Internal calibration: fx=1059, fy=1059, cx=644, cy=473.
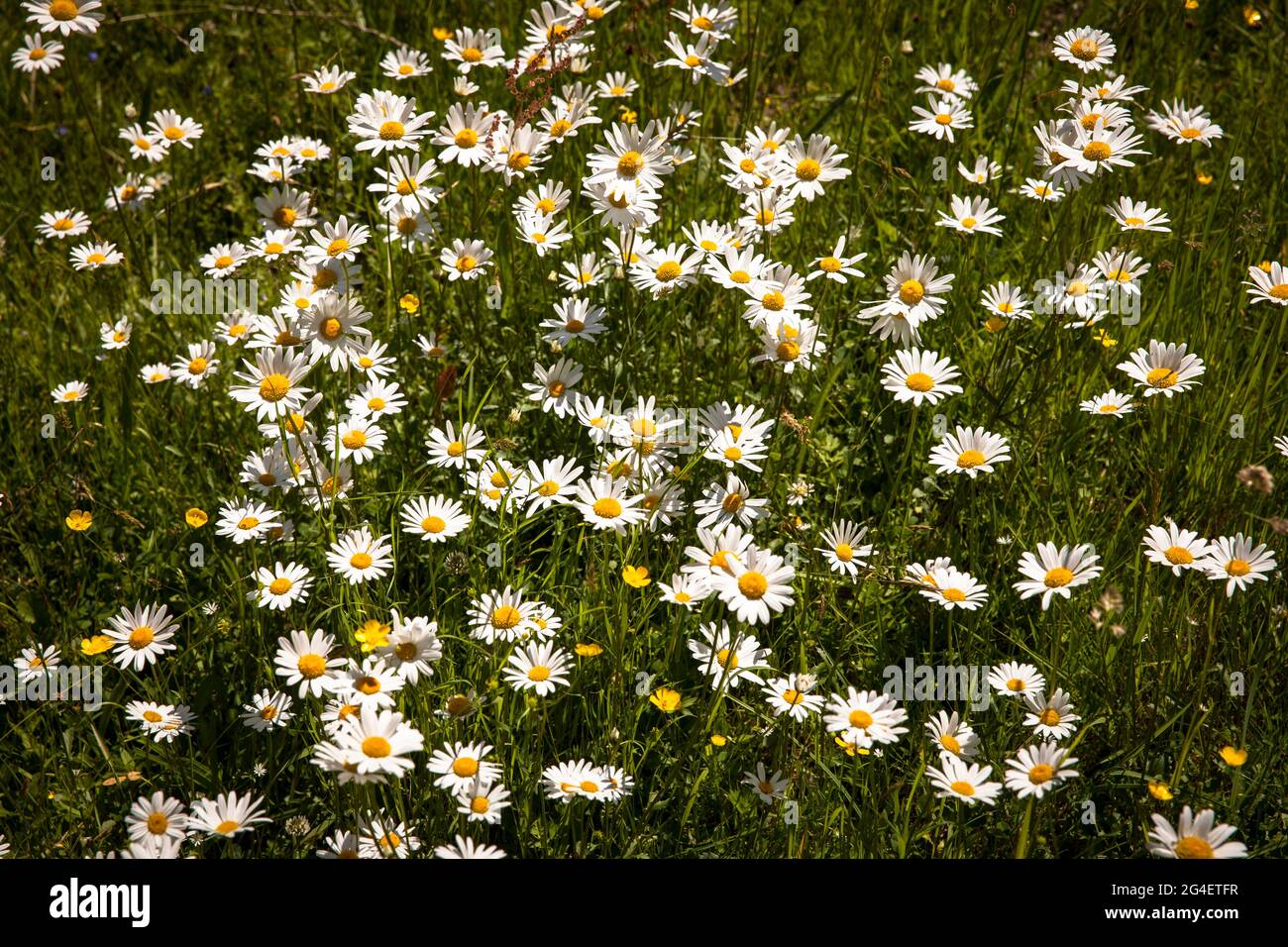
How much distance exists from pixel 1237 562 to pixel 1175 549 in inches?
5.5

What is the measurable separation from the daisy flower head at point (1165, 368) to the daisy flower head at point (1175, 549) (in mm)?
468

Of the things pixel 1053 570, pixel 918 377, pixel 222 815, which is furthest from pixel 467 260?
pixel 1053 570

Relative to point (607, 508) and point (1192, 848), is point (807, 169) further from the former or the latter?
point (1192, 848)

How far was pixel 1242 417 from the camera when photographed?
10.2 ft

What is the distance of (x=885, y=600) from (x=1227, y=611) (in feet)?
2.85

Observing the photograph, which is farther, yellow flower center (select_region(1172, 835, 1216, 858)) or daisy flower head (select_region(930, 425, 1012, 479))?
daisy flower head (select_region(930, 425, 1012, 479))

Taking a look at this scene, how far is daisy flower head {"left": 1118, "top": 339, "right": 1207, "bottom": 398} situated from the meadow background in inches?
9.3

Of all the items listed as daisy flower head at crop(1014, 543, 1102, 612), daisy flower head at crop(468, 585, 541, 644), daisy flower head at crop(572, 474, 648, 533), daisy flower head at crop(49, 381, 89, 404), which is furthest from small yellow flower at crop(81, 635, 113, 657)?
daisy flower head at crop(1014, 543, 1102, 612)

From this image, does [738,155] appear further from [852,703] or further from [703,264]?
[852,703]

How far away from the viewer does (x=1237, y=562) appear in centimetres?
245

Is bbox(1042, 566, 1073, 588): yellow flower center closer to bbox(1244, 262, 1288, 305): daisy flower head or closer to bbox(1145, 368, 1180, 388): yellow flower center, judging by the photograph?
bbox(1145, 368, 1180, 388): yellow flower center

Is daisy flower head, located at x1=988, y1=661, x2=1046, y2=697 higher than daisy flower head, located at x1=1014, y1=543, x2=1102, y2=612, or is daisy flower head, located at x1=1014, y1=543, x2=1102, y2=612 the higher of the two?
daisy flower head, located at x1=1014, y1=543, x2=1102, y2=612

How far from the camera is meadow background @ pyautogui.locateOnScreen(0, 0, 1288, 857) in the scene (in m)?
2.51
